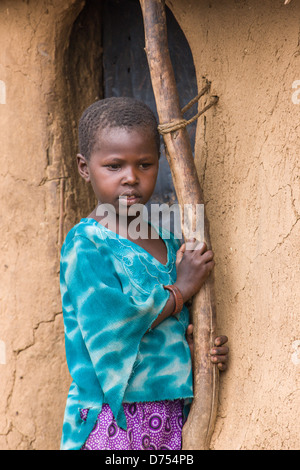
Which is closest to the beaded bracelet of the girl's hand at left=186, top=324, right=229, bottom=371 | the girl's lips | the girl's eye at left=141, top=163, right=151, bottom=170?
the girl's hand at left=186, top=324, right=229, bottom=371

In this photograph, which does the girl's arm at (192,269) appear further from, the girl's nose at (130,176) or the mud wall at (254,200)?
the girl's nose at (130,176)

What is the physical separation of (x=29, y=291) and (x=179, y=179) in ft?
2.93

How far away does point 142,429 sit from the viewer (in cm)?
212

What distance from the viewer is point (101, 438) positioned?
2066 millimetres

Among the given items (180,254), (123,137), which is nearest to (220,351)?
(180,254)

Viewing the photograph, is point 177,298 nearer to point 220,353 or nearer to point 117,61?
Result: point 220,353

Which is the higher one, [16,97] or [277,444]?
[16,97]

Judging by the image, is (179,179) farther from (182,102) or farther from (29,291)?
(29,291)

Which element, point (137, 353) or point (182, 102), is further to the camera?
point (182, 102)

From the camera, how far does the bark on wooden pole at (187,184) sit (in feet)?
7.11

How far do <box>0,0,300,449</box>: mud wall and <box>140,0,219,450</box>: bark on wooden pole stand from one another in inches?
3.2

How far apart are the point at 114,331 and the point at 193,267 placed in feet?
1.11

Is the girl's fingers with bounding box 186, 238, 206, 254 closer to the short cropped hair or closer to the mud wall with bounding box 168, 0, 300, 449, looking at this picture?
the mud wall with bounding box 168, 0, 300, 449

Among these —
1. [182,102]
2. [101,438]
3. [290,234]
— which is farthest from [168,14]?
[101,438]
